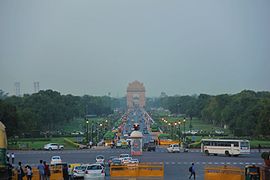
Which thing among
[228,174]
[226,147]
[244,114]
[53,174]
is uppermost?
[244,114]

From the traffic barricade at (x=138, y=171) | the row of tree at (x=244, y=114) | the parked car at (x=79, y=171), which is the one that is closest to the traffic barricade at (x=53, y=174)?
the parked car at (x=79, y=171)

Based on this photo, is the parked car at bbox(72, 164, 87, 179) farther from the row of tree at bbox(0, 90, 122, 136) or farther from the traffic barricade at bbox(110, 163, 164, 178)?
the row of tree at bbox(0, 90, 122, 136)

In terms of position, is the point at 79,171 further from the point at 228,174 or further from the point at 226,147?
the point at 226,147

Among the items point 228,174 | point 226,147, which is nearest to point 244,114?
point 226,147

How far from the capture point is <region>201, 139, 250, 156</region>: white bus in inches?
1997

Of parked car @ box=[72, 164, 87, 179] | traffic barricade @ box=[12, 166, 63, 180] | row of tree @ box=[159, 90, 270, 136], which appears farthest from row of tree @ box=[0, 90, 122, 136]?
parked car @ box=[72, 164, 87, 179]

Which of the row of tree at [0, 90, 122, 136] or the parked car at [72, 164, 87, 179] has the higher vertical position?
the row of tree at [0, 90, 122, 136]

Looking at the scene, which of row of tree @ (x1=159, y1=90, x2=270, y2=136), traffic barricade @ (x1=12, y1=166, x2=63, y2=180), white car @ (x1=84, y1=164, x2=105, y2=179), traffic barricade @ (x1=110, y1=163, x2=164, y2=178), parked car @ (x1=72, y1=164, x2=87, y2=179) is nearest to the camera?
traffic barricade @ (x1=12, y1=166, x2=63, y2=180)

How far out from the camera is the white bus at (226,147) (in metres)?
50.7

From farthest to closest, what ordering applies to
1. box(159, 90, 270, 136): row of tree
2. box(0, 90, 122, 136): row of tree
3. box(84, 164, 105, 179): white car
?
box(0, 90, 122, 136): row of tree < box(159, 90, 270, 136): row of tree < box(84, 164, 105, 179): white car

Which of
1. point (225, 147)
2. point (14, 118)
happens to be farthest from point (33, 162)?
point (14, 118)

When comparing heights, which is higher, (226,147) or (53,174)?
(226,147)

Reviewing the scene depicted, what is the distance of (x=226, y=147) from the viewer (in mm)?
52281

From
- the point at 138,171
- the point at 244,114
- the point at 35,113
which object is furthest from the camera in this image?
the point at 35,113
